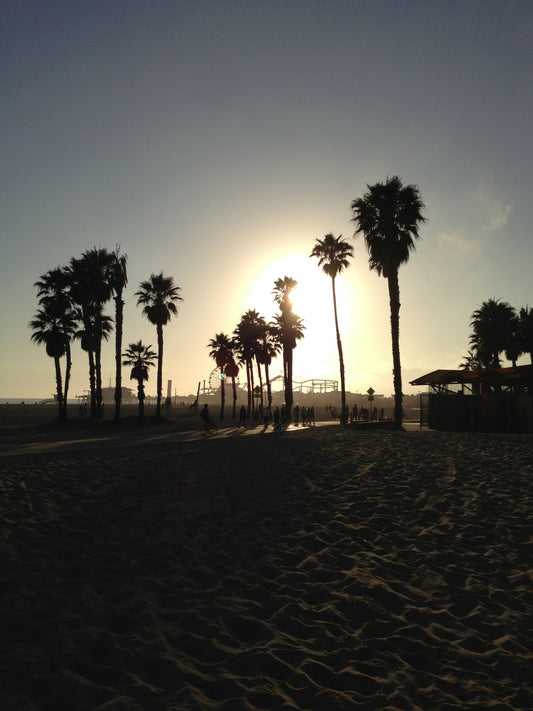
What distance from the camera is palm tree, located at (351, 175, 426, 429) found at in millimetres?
28031

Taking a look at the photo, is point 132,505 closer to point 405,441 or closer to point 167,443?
point 167,443

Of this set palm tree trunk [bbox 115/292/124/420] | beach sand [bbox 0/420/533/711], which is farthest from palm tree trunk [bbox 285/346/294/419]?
beach sand [bbox 0/420/533/711]

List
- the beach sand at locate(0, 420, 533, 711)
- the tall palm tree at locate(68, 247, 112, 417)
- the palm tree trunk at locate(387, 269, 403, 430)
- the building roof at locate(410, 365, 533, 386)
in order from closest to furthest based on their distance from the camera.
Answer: the beach sand at locate(0, 420, 533, 711) → the building roof at locate(410, 365, 533, 386) → the palm tree trunk at locate(387, 269, 403, 430) → the tall palm tree at locate(68, 247, 112, 417)

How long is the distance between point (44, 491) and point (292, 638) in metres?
7.28

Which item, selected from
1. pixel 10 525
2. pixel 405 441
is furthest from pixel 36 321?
pixel 10 525

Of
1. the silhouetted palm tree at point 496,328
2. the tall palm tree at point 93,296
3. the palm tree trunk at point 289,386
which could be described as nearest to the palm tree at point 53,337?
the tall palm tree at point 93,296

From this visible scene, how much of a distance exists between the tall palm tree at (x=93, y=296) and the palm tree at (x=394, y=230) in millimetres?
22793

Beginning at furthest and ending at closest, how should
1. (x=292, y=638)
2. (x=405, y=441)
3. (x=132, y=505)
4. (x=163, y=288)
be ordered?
1. (x=163, y=288)
2. (x=405, y=441)
3. (x=132, y=505)
4. (x=292, y=638)

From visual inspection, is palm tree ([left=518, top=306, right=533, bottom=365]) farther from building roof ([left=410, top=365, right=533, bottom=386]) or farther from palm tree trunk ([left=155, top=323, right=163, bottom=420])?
palm tree trunk ([left=155, top=323, right=163, bottom=420])

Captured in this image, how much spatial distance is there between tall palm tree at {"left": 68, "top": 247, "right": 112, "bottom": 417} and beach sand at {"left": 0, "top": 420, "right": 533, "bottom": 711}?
29017 millimetres

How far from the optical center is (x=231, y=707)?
3479 millimetres

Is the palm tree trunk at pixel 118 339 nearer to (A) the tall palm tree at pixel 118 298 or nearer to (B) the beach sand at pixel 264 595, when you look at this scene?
(A) the tall palm tree at pixel 118 298

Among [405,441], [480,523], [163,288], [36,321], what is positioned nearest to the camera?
[480,523]

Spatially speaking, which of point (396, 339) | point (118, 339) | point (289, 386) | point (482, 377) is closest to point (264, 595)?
point (396, 339)
